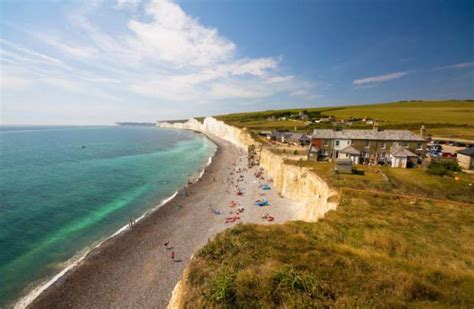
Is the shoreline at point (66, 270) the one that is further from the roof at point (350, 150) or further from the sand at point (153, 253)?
the roof at point (350, 150)

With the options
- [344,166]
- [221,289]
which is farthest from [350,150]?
[221,289]

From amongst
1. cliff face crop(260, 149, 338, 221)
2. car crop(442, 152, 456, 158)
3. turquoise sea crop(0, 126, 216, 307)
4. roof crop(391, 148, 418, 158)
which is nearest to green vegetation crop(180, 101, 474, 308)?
cliff face crop(260, 149, 338, 221)

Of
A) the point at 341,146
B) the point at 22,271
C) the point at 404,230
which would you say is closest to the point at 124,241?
the point at 22,271

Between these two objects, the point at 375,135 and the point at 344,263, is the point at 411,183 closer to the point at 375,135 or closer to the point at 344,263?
the point at 375,135

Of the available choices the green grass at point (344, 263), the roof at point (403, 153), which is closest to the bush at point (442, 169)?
the roof at point (403, 153)

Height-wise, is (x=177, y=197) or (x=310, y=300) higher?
(x=310, y=300)

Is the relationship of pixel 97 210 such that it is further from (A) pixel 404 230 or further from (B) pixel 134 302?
(A) pixel 404 230
